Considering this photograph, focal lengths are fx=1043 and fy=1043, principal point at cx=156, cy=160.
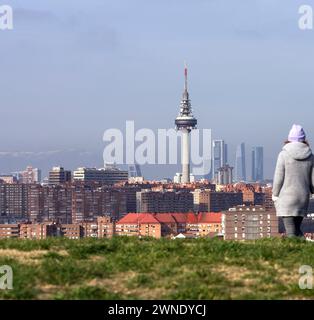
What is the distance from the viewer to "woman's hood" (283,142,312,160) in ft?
45.5

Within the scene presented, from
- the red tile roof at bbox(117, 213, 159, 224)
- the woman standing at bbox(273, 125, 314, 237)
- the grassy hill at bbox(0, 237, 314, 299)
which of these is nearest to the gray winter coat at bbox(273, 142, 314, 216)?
the woman standing at bbox(273, 125, 314, 237)

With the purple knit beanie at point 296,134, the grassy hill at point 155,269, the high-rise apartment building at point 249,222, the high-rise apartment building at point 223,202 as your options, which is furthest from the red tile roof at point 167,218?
the grassy hill at point 155,269

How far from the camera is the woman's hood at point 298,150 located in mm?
13867

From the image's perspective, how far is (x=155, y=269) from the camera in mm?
10367

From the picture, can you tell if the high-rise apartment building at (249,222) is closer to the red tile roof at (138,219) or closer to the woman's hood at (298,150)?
the red tile roof at (138,219)

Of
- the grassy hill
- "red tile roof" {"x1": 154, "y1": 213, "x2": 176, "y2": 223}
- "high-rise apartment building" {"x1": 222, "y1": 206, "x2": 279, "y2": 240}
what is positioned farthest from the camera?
"red tile roof" {"x1": 154, "y1": 213, "x2": 176, "y2": 223}

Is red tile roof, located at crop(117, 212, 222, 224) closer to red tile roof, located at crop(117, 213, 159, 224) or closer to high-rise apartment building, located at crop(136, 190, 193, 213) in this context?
red tile roof, located at crop(117, 213, 159, 224)

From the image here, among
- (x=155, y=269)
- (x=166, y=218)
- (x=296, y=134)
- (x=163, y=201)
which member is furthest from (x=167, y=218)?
(x=155, y=269)

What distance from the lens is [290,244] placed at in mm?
12266

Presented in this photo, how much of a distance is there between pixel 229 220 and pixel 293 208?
104787mm

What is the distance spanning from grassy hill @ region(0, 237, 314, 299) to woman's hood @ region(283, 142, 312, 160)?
→ 1.76 metres
